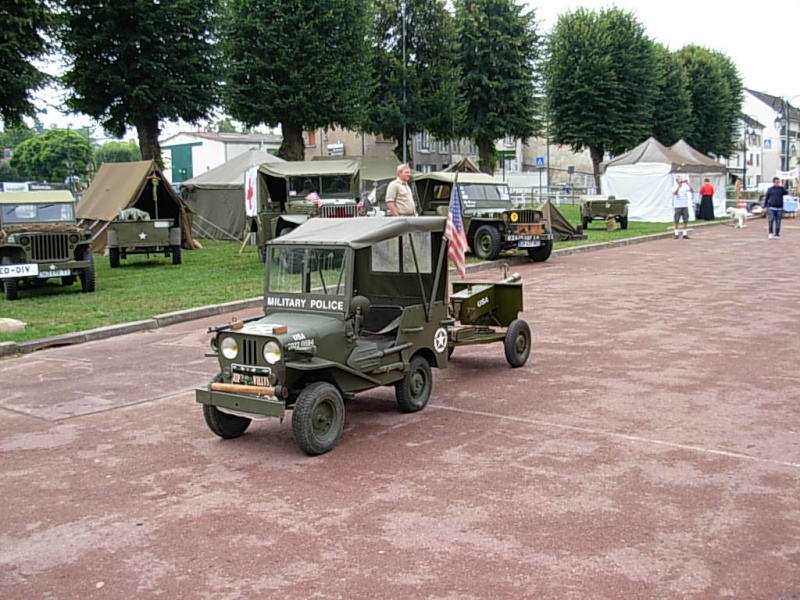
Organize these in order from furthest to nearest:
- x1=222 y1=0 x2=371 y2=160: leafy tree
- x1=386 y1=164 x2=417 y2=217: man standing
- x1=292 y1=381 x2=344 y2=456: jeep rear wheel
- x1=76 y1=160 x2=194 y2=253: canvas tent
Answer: x1=222 y1=0 x2=371 y2=160: leafy tree < x1=76 y1=160 x2=194 y2=253: canvas tent < x1=386 y1=164 x2=417 y2=217: man standing < x1=292 y1=381 x2=344 y2=456: jeep rear wheel

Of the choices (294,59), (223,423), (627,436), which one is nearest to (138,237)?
(294,59)

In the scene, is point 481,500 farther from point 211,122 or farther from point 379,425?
point 211,122

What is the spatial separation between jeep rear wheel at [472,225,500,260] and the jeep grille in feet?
31.3

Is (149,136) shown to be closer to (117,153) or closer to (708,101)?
(708,101)

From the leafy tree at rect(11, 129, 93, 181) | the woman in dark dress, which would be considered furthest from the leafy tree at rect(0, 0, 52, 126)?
the leafy tree at rect(11, 129, 93, 181)

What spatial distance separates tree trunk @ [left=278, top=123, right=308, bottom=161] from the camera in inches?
1169

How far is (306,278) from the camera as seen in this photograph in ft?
22.2

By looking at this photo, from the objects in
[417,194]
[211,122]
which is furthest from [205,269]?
[211,122]

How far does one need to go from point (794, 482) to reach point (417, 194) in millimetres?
17365

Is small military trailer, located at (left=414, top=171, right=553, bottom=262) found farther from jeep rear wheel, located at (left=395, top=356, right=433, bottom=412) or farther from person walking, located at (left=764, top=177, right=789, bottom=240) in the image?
jeep rear wheel, located at (left=395, top=356, right=433, bottom=412)

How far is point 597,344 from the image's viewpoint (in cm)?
990

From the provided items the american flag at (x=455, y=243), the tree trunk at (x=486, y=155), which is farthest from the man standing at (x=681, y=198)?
the american flag at (x=455, y=243)

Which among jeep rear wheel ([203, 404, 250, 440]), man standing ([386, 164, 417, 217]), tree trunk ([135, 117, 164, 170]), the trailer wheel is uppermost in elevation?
tree trunk ([135, 117, 164, 170])

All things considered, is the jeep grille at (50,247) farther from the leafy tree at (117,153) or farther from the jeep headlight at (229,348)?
the leafy tree at (117,153)
